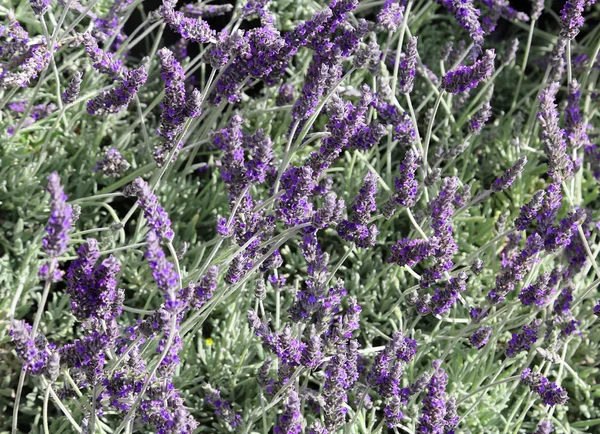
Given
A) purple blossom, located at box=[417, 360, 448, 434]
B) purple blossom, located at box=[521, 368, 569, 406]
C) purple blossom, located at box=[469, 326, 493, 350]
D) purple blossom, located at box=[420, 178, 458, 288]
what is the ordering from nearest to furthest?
1. purple blossom, located at box=[417, 360, 448, 434]
2. purple blossom, located at box=[521, 368, 569, 406]
3. purple blossom, located at box=[420, 178, 458, 288]
4. purple blossom, located at box=[469, 326, 493, 350]

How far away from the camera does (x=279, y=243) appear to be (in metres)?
2.30

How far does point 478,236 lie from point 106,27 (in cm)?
195

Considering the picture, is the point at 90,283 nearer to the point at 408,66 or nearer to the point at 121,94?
the point at 121,94

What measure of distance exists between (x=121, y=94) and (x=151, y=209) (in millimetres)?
822

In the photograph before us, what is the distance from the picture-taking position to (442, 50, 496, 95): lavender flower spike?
264 cm

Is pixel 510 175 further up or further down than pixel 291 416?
further up

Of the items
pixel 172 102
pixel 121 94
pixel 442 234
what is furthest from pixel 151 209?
pixel 442 234

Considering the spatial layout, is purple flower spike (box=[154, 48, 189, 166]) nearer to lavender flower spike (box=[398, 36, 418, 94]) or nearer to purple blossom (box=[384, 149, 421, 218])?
purple blossom (box=[384, 149, 421, 218])

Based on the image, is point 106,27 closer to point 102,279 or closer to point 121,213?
point 121,213

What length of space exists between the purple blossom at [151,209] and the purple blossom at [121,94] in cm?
70

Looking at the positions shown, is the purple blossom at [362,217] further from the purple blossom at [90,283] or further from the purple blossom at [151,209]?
the purple blossom at [90,283]

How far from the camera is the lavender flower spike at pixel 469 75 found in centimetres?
264

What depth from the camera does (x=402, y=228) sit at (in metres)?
3.80

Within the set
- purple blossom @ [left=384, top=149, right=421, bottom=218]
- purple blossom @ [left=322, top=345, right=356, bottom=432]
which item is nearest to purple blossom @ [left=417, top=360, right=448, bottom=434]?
purple blossom @ [left=322, top=345, right=356, bottom=432]
